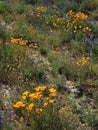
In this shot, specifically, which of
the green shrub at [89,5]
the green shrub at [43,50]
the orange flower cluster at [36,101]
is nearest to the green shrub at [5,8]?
the green shrub at [43,50]

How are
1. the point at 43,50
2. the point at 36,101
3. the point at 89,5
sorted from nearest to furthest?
the point at 36,101 → the point at 43,50 → the point at 89,5

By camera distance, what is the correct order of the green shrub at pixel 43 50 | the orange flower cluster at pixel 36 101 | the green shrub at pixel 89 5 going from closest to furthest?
the orange flower cluster at pixel 36 101 < the green shrub at pixel 43 50 < the green shrub at pixel 89 5

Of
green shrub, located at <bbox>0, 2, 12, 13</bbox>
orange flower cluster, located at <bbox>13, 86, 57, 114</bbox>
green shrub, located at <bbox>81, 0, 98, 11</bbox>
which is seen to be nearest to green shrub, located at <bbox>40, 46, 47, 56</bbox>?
orange flower cluster, located at <bbox>13, 86, 57, 114</bbox>

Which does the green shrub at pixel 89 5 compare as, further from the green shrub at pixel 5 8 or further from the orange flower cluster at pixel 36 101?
the orange flower cluster at pixel 36 101

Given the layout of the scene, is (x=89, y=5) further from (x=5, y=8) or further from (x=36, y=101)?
(x=36, y=101)

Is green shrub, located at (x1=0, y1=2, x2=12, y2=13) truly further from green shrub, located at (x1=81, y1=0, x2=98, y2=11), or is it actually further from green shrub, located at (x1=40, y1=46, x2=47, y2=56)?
green shrub, located at (x1=81, y1=0, x2=98, y2=11)

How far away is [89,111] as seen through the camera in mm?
5852

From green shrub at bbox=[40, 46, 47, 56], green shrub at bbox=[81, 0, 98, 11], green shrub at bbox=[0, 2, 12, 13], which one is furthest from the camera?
green shrub at bbox=[81, 0, 98, 11]

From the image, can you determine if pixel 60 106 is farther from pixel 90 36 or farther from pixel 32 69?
pixel 90 36

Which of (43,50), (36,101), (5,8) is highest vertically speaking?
(5,8)

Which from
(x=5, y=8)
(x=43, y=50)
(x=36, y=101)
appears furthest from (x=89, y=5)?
(x=36, y=101)

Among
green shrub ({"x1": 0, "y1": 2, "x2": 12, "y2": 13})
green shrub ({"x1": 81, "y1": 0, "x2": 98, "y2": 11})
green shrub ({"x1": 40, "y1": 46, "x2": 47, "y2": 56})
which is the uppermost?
green shrub ({"x1": 0, "y1": 2, "x2": 12, "y2": 13})

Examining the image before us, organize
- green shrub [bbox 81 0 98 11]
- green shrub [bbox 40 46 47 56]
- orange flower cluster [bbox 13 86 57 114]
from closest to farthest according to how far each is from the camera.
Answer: orange flower cluster [bbox 13 86 57 114] → green shrub [bbox 40 46 47 56] → green shrub [bbox 81 0 98 11]

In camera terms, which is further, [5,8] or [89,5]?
[89,5]
